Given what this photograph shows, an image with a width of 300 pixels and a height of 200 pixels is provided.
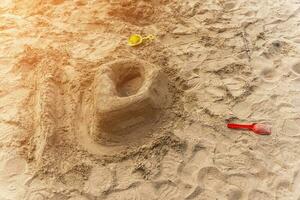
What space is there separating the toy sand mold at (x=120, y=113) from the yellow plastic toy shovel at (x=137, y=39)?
0.49 meters

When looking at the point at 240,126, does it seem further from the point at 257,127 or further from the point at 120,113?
the point at 120,113

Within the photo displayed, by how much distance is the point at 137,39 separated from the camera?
303 centimetres

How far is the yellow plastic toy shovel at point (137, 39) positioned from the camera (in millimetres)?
3010

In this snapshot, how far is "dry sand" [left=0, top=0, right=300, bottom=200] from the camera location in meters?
2.12

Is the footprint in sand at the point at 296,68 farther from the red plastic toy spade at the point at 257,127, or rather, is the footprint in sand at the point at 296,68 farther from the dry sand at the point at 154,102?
the red plastic toy spade at the point at 257,127

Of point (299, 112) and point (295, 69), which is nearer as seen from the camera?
point (299, 112)

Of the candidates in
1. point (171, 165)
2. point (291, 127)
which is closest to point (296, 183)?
point (291, 127)

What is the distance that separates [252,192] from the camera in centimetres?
200

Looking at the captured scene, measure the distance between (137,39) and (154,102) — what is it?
818 mm

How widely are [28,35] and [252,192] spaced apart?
7.47ft

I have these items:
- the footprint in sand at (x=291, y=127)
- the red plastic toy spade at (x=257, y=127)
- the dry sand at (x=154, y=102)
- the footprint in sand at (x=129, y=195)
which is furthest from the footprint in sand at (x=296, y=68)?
the footprint in sand at (x=129, y=195)

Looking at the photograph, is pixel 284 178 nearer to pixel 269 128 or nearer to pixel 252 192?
pixel 252 192

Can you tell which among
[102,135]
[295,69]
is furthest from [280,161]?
[102,135]

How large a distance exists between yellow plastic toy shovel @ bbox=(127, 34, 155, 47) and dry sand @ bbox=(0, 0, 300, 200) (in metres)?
0.05
